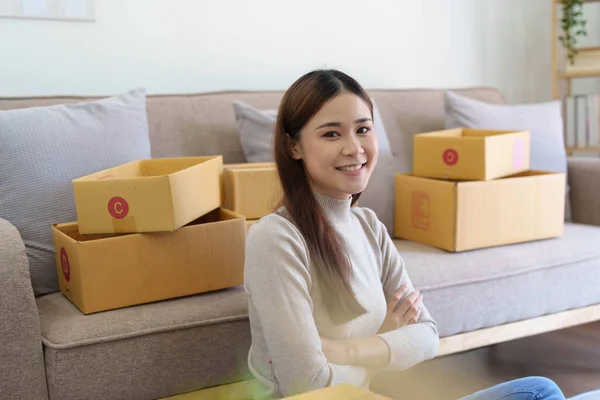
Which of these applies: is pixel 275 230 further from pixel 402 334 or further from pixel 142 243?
pixel 142 243

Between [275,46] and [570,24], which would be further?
[570,24]

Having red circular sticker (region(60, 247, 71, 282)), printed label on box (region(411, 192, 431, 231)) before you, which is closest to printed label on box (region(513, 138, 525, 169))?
printed label on box (region(411, 192, 431, 231))

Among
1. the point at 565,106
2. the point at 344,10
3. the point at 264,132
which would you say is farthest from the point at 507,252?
the point at 565,106

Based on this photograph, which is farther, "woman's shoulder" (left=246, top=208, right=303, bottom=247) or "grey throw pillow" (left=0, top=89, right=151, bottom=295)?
"grey throw pillow" (left=0, top=89, right=151, bottom=295)

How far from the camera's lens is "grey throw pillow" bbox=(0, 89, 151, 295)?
1864 millimetres

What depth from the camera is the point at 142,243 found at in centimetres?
171

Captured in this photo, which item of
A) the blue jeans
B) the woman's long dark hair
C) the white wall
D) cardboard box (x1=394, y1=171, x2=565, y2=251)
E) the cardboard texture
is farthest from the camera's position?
the white wall

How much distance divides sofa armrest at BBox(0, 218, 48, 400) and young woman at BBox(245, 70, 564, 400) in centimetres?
45

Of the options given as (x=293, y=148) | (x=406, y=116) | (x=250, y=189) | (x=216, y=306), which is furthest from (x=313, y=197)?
(x=406, y=116)

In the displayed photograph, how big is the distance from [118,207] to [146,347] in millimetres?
330

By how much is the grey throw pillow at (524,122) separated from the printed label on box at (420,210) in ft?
1.49

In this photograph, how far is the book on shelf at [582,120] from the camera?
11.4 ft

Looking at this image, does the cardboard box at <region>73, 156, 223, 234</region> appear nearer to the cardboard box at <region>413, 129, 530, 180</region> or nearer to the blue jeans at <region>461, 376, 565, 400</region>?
the blue jeans at <region>461, 376, 565, 400</region>

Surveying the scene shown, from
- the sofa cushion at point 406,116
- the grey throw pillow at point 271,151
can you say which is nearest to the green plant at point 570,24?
the sofa cushion at point 406,116
